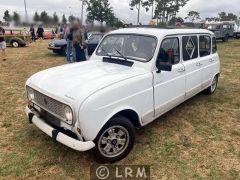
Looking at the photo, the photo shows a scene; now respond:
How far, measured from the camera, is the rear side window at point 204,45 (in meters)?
5.88

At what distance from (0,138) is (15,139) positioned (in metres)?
0.29

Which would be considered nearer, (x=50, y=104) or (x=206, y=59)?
(x=50, y=104)

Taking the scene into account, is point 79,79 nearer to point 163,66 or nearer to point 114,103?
point 114,103

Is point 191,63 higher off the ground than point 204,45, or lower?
lower

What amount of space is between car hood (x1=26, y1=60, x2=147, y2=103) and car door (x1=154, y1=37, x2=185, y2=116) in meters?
0.43

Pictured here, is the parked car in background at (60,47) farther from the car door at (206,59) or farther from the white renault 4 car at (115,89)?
the car door at (206,59)

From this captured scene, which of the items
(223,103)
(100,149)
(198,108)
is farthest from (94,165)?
(223,103)

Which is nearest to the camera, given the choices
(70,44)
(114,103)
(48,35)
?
(114,103)

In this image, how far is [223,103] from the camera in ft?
21.2

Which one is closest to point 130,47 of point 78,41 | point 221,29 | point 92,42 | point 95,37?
point 78,41

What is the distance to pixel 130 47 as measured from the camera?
15.4 feet

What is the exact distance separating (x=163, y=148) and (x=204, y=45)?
3079 mm

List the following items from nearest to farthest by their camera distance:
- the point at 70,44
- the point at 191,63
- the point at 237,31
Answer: the point at 191,63 < the point at 70,44 < the point at 237,31

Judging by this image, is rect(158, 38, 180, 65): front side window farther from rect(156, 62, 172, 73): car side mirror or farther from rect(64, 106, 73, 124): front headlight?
rect(64, 106, 73, 124): front headlight
